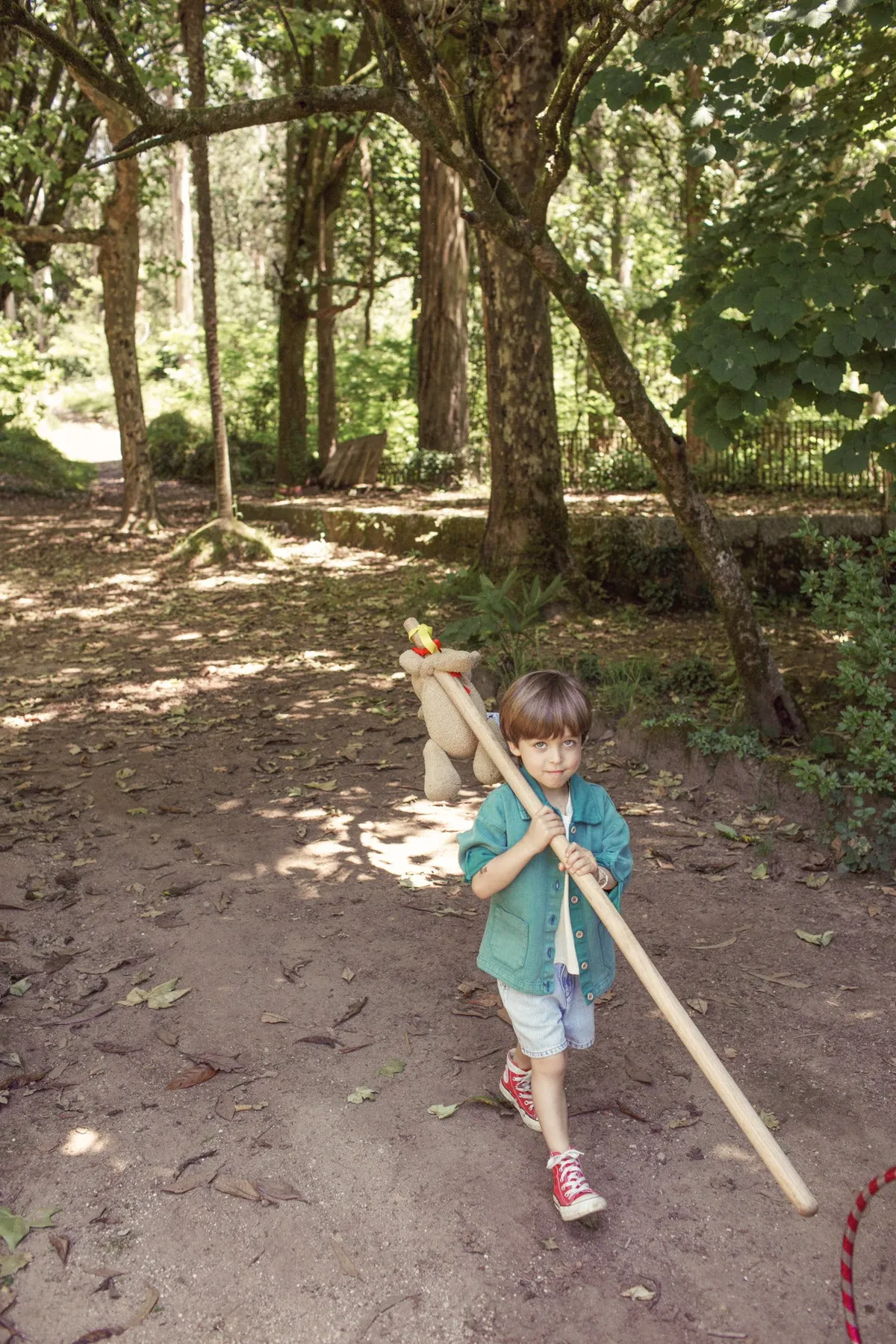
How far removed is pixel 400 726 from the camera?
266 inches

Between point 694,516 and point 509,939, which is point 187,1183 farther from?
point 694,516

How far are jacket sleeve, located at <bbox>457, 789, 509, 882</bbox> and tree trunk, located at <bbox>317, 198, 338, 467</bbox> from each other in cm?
1442

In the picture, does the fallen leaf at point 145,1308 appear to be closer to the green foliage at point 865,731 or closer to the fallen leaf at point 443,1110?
the fallen leaf at point 443,1110

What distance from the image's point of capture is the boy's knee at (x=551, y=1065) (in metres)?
2.93

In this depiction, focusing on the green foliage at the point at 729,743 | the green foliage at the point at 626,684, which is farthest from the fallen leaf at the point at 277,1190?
the green foliage at the point at 626,684

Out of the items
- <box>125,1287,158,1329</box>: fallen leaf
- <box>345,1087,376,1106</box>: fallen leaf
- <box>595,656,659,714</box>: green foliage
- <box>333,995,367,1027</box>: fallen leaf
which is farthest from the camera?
<box>595,656,659,714</box>: green foliage

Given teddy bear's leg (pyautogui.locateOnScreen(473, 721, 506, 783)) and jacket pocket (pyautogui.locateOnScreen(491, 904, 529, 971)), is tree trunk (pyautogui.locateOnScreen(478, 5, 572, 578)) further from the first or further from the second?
jacket pocket (pyautogui.locateOnScreen(491, 904, 529, 971))

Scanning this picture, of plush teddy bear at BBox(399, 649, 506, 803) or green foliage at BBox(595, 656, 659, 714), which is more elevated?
plush teddy bear at BBox(399, 649, 506, 803)

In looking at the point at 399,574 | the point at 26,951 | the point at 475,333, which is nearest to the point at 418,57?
the point at 26,951

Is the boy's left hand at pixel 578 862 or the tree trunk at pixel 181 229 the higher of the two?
the tree trunk at pixel 181 229

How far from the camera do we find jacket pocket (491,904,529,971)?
115 inches

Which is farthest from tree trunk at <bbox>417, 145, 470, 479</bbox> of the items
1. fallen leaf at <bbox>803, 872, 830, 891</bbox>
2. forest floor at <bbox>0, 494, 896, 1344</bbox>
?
fallen leaf at <bbox>803, 872, 830, 891</bbox>

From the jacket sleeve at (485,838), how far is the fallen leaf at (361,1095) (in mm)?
874

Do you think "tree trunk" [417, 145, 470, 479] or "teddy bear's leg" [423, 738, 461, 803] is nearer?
"teddy bear's leg" [423, 738, 461, 803]
